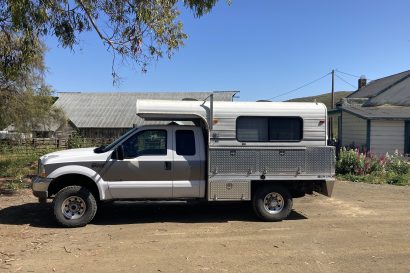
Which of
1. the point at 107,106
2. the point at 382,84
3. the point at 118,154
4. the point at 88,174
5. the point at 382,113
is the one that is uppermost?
A: the point at 382,84

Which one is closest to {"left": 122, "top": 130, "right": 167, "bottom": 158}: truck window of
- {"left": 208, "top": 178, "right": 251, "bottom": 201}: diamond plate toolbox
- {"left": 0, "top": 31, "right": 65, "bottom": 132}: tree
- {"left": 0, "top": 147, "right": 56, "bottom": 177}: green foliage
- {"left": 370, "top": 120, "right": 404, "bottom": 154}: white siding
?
{"left": 208, "top": 178, "right": 251, "bottom": 201}: diamond plate toolbox

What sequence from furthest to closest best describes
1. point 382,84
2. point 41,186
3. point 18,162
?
point 382,84 < point 18,162 < point 41,186

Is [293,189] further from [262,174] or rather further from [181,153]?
Result: [181,153]

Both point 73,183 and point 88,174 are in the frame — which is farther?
point 73,183

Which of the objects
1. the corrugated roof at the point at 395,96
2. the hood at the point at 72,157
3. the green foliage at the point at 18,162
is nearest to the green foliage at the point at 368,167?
the corrugated roof at the point at 395,96

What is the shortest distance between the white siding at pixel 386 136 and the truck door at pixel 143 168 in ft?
44.4

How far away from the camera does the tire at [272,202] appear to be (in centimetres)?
918

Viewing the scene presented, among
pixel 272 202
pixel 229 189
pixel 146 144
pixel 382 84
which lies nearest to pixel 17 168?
pixel 146 144

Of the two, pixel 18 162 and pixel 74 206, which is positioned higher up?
pixel 18 162

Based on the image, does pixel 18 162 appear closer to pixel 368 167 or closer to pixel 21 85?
pixel 21 85

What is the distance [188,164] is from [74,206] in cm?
226

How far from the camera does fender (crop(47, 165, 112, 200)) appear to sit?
8.61 metres

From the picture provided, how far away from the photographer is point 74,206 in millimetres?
8695

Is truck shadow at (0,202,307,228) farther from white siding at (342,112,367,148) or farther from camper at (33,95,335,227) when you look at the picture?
white siding at (342,112,367,148)
